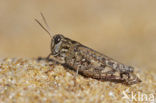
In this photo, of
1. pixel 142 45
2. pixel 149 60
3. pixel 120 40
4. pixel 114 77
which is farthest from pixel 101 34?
pixel 114 77

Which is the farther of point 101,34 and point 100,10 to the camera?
point 100,10

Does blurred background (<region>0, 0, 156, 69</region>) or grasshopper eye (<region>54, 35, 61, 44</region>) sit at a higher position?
blurred background (<region>0, 0, 156, 69</region>)

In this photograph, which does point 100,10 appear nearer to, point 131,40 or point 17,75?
point 131,40

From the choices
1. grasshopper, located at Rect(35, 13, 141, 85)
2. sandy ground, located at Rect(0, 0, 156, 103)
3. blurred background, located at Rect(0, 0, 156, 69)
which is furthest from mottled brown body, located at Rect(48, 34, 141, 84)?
blurred background, located at Rect(0, 0, 156, 69)

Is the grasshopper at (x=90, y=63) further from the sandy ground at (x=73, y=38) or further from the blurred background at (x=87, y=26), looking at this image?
the blurred background at (x=87, y=26)

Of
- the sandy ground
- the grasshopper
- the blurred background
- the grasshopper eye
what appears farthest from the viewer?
the blurred background

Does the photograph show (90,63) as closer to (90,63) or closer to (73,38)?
(90,63)

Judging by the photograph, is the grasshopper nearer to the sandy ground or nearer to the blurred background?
the sandy ground
